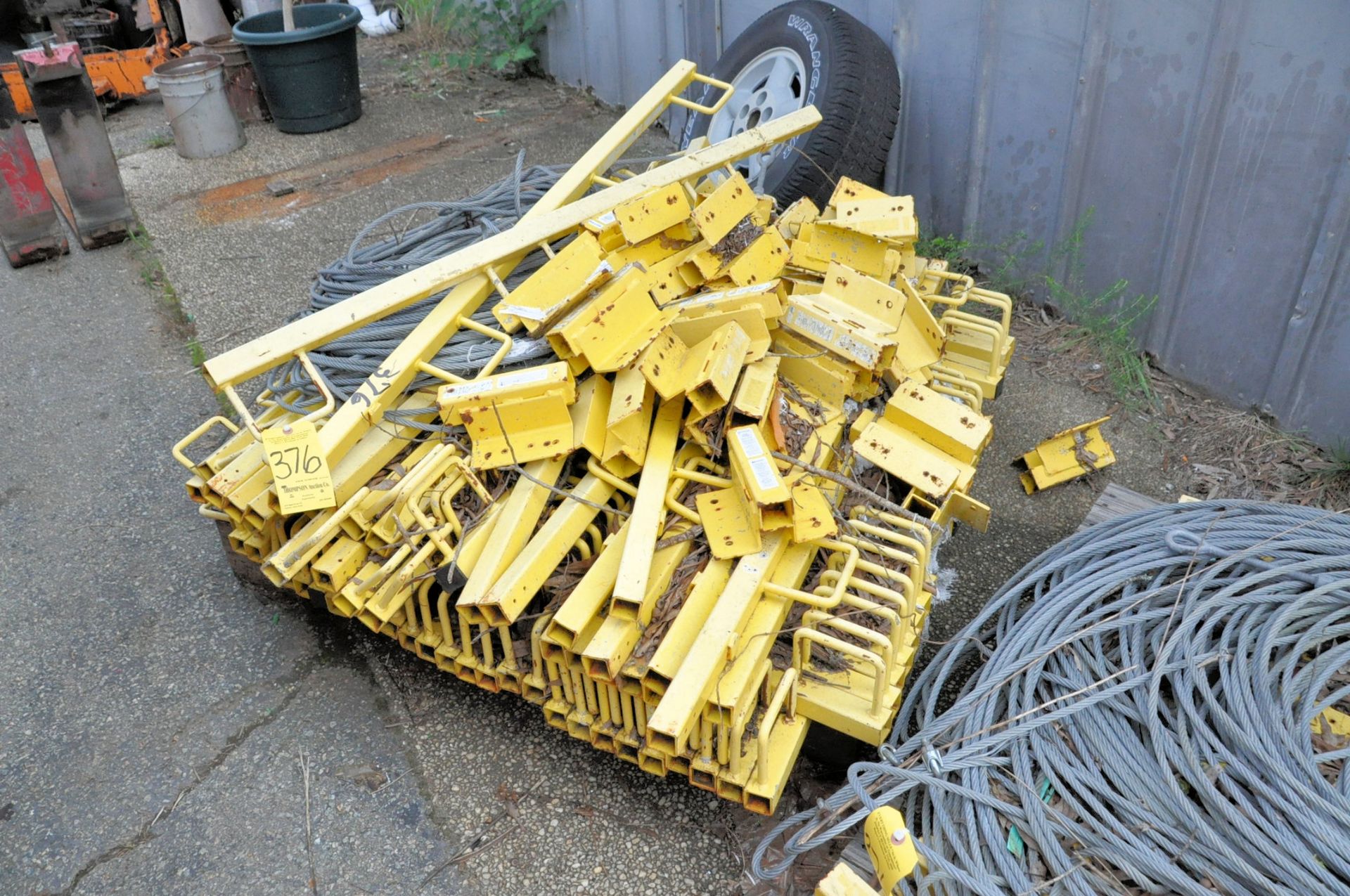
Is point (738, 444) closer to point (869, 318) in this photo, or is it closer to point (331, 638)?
point (869, 318)

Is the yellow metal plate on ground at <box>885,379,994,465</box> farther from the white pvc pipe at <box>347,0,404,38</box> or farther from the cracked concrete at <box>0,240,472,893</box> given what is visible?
the white pvc pipe at <box>347,0,404,38</box>

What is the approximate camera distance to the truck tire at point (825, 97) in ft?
14.8

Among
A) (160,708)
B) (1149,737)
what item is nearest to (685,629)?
(1149,737)

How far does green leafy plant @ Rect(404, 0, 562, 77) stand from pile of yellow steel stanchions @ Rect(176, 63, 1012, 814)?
475cm

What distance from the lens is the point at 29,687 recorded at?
3186 mm

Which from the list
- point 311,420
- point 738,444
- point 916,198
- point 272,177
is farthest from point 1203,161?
point 272,177

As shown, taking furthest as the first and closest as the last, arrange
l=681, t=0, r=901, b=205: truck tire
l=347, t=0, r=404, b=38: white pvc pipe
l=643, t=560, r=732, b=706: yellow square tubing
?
1. l=347, t=0, r=404, b=38: white pvc pipe
2. l=681, t=0, r=901, b=205: truck tire
3. l=643, t=560, r=732, b=706: yellow square tubing

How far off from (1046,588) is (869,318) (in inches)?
42.6

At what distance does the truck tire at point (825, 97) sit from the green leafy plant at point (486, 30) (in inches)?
123

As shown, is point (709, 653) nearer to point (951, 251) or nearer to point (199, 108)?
point (951, 251)

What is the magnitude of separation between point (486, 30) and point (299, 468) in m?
6.49

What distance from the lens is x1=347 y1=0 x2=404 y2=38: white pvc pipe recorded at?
898 centimetres

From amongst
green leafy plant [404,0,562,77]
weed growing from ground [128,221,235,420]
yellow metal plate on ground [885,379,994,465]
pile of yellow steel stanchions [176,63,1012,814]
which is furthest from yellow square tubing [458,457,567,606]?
green leafy plant [404,0,562,77]

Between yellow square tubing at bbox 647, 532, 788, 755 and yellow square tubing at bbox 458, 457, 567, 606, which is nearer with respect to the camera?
yellow square tubing at bbox 647, 532, 788, 755
